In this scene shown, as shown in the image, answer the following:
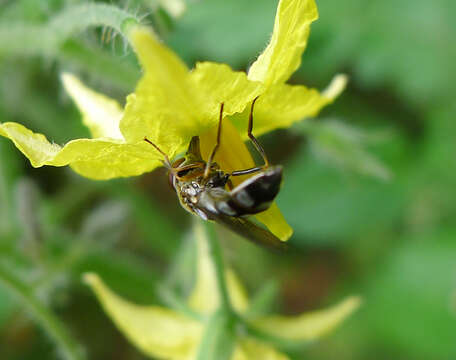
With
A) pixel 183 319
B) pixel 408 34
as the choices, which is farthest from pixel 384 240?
pixel 183 319

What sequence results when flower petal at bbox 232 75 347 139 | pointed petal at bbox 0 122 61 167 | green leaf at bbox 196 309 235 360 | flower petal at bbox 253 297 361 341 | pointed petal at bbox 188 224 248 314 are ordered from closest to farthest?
pointed petal at bbox 0 122 61 167, flower petal at bbox 232 75 347 139, green leaf at bbox 196 309 235 360, flower petal at bbox 253 297 361 341, pointed petal at bbox 188 224 248 314

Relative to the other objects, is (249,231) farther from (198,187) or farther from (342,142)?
(342,142)

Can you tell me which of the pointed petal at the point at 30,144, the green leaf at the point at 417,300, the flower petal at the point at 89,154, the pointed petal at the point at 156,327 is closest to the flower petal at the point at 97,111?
the flower petal at the point at 89,154

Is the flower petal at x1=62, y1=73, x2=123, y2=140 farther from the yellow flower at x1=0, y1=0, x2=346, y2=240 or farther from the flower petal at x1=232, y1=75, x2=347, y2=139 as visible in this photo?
the flower petal at x1=232, y1=75, x2=347, y2=139

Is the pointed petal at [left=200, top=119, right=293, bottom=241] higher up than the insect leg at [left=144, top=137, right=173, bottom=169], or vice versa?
the insect leg at [left=144, top=137, right=173, bottom=169]

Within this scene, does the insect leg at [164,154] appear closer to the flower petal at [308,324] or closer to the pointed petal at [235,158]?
the pointed petal at [235,158]

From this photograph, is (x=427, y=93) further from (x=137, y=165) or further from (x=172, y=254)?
(x=137, y=165)

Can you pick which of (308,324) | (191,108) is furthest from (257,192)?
(308,324)

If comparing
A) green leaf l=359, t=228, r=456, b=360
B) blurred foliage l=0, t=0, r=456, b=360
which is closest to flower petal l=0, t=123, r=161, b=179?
blurred foliage l=0, t=0, r=456, b=360
